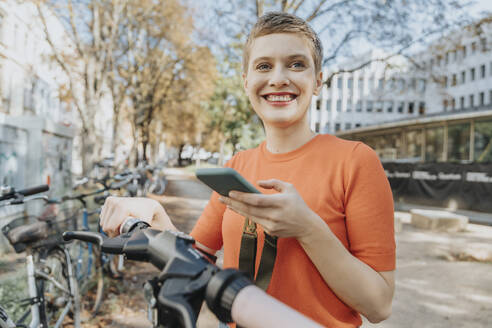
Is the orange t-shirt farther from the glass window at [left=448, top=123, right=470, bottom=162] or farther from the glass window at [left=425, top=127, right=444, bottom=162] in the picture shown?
the glass window at [left=425, top=127, right=444, bottom=162]

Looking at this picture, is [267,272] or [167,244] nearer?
[167,244]

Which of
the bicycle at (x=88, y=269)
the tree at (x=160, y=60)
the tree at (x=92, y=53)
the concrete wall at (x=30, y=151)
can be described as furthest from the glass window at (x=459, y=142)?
the bicycle at (x=88, y=269)

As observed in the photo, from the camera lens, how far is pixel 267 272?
117 centimetres

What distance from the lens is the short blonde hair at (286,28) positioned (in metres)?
1.31

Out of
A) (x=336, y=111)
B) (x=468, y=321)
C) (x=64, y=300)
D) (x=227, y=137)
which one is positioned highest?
(x=336, y=111)

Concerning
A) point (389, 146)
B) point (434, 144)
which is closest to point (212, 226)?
point (434, 144)

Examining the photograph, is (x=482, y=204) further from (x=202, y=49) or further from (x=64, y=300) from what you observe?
(x=64, y=300)

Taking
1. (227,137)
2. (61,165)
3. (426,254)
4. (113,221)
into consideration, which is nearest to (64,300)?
(113,221)

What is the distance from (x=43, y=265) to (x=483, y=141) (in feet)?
75.1

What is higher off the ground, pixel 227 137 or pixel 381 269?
pixel 227 137

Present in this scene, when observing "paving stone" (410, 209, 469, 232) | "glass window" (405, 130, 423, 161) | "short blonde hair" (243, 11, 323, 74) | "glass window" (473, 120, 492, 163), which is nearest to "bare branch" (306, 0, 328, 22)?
"paving stone" (410, 209, 469, 232)

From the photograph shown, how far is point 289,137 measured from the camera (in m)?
1.42

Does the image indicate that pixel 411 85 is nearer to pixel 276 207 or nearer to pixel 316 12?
pixel 316 12

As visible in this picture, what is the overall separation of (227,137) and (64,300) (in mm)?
40482
